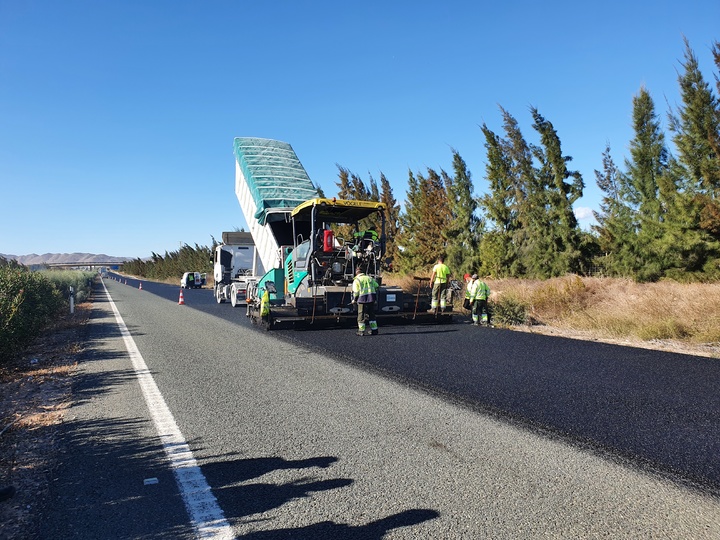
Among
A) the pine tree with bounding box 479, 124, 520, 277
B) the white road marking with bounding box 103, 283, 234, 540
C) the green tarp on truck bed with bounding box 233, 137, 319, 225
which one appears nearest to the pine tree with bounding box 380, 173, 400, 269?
the pine tree with bounding box 479, 124, 520, 277

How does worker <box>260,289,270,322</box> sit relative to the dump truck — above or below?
below

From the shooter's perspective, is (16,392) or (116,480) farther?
(16,392)

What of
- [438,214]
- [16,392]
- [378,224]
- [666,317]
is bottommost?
[16,392]

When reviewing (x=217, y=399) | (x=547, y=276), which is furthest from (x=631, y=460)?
(x=547, y=276)

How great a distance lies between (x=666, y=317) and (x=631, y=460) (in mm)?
7405

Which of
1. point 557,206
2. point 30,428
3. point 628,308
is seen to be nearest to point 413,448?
point 30,428

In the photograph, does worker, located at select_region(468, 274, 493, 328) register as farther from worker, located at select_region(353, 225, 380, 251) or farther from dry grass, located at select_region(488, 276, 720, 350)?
worker, located at select_region(353, 225, 380, 251)

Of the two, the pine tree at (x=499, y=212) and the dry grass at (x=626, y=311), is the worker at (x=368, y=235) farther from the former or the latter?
the pine tree at (x=499, y=212)

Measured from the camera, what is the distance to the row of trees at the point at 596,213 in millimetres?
15117

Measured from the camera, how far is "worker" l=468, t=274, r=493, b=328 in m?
12.2

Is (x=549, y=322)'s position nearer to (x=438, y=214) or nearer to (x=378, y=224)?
(x=378, y=224)

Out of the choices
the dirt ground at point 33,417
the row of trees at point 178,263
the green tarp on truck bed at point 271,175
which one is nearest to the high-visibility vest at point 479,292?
the dirt ground at point 33,417

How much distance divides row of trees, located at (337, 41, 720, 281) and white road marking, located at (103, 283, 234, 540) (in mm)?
14882

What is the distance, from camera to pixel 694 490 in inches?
125
